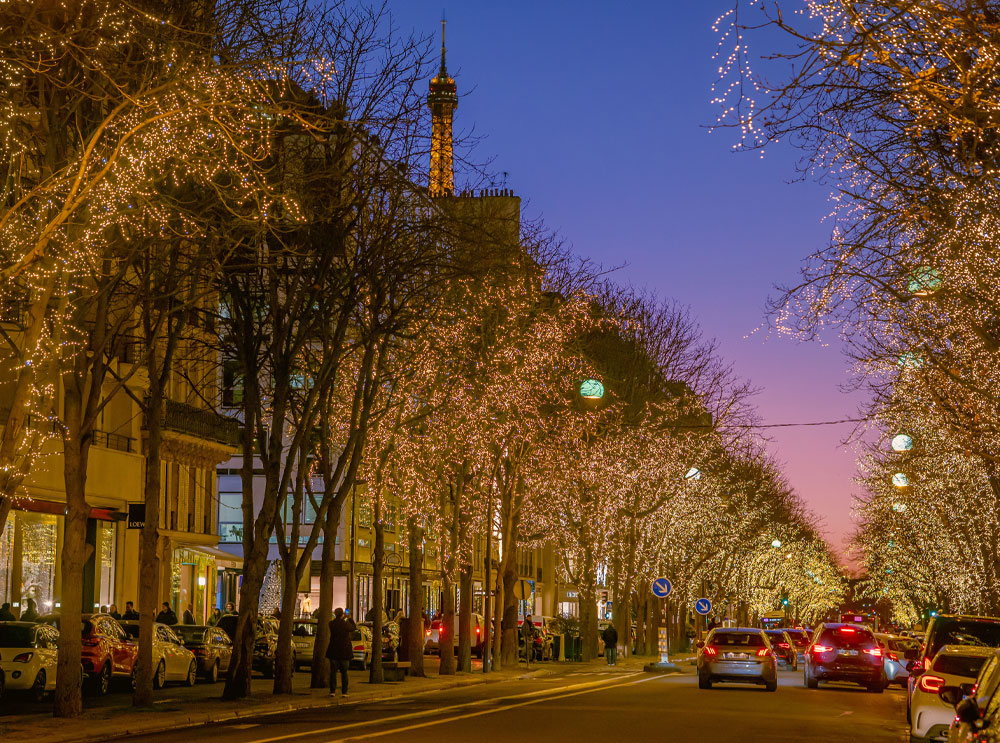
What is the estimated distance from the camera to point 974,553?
5981 centimetres

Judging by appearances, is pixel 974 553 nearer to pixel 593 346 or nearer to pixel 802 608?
pixel 593 346

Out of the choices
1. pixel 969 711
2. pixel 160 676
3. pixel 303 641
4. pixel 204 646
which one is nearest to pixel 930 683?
pixel 969 711

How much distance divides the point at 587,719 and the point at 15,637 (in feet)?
35.5

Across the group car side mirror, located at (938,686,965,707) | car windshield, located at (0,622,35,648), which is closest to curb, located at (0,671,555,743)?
car windshield, located at (0,622,35,648)

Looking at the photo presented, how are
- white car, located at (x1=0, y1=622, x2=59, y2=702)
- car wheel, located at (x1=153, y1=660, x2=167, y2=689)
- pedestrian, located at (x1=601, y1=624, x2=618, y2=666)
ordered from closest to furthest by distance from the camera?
white car, located at (x1=0, y1=622, x2=59, y2=702) < car wheel, located at (x1=153, y1=660, x2=167, y2=689) < pedestrian, located at (x1=601, y1=624, x2=618, y2=666)

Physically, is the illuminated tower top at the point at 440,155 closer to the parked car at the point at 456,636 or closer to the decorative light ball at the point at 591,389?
the decorative light ball at the point at 591,389

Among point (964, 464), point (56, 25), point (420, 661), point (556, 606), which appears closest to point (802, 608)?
point (556, 606)

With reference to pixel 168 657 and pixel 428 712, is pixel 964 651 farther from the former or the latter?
pixel 168 657

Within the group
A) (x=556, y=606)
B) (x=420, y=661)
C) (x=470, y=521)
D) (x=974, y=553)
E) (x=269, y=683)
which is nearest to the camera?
(x=269, y=683)

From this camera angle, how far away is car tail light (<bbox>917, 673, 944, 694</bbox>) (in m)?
17.2

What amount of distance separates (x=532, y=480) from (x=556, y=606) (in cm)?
5634

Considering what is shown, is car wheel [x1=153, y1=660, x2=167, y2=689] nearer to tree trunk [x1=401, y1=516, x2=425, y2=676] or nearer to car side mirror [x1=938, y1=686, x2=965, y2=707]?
tree trunk [x1=401, y1=516, x2=425, y2=676]

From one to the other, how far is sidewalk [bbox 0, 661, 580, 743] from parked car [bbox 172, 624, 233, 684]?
1.16 meters

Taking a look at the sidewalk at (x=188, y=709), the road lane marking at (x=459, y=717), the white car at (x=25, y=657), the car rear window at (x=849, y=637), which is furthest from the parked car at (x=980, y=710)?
the car rear window at (x=849, y=637)
